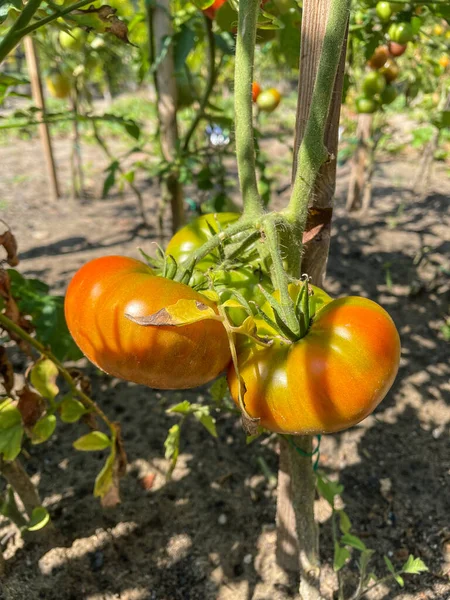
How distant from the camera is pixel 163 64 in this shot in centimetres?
186

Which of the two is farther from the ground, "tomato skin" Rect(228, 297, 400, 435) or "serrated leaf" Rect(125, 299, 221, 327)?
"serrated leaf" Rect(125, 299, 221, 327)

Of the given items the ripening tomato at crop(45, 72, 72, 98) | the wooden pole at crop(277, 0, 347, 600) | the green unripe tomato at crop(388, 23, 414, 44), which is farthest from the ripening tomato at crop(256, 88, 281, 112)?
the wooden pole at crop(277, 0, 347, 600)

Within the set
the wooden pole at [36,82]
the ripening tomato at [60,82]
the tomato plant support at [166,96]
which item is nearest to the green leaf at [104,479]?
the tomato plant support at [166,96]

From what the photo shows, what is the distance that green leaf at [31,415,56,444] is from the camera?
3.26ft

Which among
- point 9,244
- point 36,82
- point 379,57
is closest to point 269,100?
point 379,57

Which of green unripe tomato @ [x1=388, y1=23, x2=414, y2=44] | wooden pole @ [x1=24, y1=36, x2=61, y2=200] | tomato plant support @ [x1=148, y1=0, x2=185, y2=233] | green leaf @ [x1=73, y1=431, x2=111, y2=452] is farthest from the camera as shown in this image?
wooden pole @ [x1=24, y1=36, x2=61, y2=200]

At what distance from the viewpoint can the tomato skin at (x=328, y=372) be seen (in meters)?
0.60

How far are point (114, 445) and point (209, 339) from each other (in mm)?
580

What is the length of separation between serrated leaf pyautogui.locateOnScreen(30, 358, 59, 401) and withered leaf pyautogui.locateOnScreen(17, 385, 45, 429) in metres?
0.04

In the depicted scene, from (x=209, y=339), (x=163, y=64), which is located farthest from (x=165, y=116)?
(x=209, y=339)

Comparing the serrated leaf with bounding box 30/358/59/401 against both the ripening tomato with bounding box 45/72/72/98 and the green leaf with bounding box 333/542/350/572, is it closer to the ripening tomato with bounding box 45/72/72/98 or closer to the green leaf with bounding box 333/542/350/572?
the green leaf with bounding box 333/542/350/572

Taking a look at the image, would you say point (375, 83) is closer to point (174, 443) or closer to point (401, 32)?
point (401, 32)

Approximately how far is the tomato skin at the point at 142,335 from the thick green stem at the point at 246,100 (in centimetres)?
19

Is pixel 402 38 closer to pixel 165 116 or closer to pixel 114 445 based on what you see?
pixel 165 116
